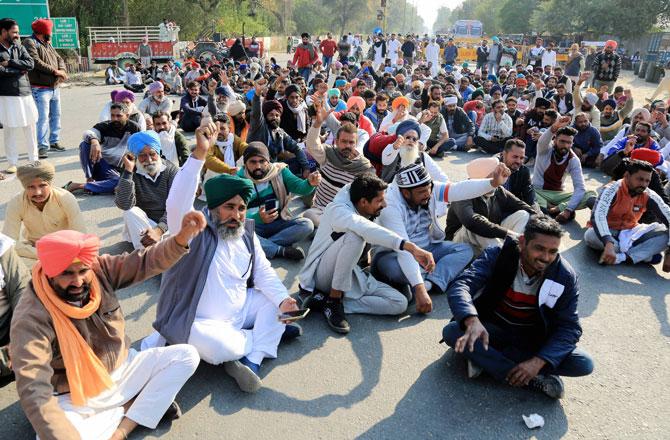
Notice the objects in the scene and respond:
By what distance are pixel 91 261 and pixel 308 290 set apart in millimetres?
2143

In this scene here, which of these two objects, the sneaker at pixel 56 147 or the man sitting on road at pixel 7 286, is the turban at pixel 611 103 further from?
the man sitting on road at pixel 7 286

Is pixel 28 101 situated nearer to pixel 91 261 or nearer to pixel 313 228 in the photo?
pixel 313 228

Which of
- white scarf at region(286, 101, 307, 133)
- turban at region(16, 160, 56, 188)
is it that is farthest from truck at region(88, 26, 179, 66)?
turban at region(16, 160, 56, 188)

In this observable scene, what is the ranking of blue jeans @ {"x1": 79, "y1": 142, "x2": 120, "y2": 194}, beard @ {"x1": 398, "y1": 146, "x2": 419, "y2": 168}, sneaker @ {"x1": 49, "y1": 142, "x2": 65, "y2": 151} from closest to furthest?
beard @ {"x1": 398, "y1": 146, "x2": 419, "y2": 168} < blue jeans @ {"x1": 79, "y1": 142, "x2": 120, "y2": 194} < sneaker @ {"x1": 49, "y1": 142, "x2": 65, "y2": 151}

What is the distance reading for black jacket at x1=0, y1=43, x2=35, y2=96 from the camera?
7.01m

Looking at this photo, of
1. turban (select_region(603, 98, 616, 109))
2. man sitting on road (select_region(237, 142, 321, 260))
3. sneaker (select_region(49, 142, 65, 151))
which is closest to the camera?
man sitting on road (select_region(237, 142, 321, 260))

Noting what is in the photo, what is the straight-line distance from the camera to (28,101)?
24.3 ft

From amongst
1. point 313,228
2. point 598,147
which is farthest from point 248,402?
point 598,147

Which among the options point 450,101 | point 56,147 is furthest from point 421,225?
point 56,147

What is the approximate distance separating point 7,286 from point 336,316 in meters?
2.22

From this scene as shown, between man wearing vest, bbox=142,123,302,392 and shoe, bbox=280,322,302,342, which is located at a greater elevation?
man wearing vest, bbox=142,123,302,392

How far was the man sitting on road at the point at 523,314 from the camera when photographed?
310 cm

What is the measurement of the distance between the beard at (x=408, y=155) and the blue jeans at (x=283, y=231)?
55.4 inches

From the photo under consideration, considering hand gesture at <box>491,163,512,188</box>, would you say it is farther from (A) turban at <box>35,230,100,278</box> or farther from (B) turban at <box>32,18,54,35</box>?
(B) turban at <box>32,18,54,35</box>
